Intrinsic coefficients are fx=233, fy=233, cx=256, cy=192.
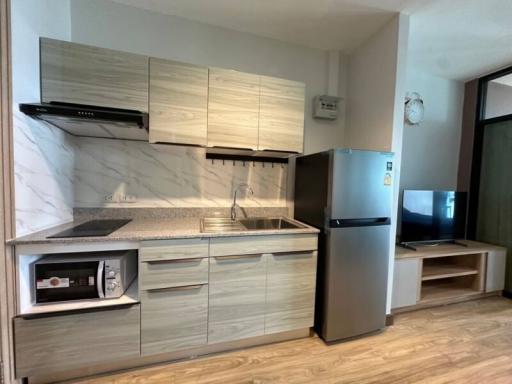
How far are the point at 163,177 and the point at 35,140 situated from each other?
867 millimetres

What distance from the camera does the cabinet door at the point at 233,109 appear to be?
6.03 ft

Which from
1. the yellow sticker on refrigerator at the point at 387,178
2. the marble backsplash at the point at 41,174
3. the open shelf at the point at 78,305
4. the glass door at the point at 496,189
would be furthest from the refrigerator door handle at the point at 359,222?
the glass door at the point at 496,189

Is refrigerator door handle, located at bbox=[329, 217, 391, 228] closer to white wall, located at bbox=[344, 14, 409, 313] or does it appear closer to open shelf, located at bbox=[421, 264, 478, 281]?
white wall, located at bbox=[344, 14, 409, 313]

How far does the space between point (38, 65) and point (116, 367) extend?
2.02 metres

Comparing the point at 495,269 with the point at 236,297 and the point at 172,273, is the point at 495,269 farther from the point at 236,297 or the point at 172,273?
the point at 172,273

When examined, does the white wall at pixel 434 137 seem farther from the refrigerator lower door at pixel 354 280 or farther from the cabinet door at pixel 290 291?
the cabinet door at pixel 290 291

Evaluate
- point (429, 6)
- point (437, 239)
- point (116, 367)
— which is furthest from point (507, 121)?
point (116, 367)

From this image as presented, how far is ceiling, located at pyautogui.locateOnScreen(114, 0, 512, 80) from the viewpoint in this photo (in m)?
1.82

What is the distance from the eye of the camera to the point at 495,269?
2670 millimetres

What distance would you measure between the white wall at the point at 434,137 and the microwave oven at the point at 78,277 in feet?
10.1

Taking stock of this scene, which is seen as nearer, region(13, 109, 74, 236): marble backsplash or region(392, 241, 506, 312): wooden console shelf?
region(13, 109, 74, 236): marble backsplash

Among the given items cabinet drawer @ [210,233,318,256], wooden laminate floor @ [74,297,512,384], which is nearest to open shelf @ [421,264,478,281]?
wooden laminate floor @ [74,297,512,384]

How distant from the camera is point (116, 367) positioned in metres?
1.52

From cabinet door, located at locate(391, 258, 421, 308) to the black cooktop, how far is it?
8.02 feet
